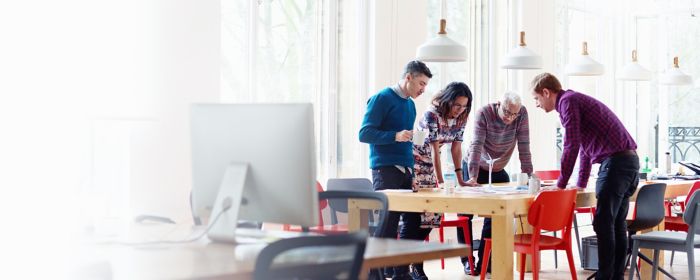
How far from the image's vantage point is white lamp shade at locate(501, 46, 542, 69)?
24.1 ft

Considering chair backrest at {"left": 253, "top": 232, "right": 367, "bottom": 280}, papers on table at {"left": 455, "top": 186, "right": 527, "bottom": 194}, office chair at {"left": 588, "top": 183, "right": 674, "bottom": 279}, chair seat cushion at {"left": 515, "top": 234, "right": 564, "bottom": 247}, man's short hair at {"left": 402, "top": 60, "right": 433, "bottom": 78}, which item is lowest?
chair seat cushion at {"left": 515, "top": 234, "right": 564, "bottom": 247}

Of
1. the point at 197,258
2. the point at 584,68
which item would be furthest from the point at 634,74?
the point at 197,258

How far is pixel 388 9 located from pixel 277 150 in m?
5.67

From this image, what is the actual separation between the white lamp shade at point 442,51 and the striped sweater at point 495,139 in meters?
0.98

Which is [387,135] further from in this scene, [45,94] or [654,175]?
[654,175]

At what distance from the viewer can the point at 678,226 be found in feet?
24.6

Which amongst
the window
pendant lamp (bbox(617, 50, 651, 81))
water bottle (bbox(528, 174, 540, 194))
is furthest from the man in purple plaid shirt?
the window

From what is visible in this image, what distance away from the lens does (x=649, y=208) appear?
6664 millimetres

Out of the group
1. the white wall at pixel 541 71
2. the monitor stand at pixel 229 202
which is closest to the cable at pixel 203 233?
the monitor stand at pixel 229 202

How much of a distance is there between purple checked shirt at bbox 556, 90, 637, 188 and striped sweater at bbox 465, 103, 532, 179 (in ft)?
4.07

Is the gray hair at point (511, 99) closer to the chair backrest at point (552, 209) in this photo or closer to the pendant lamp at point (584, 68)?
the chair backrest at point (552, 209)

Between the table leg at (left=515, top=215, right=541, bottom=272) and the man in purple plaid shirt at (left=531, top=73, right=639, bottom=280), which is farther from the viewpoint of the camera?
the table leg at (left=515, top=215, right=541, bottom=272)

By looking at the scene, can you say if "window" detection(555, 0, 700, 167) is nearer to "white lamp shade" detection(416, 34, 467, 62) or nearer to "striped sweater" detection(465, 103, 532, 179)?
"striped sweater" detection(465, 103, 532, 179)

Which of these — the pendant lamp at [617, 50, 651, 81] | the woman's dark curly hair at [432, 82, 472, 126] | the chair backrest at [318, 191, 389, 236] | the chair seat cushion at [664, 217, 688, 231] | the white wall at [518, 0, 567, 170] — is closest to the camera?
the chair backrest at [318, 191, 389, 236]
